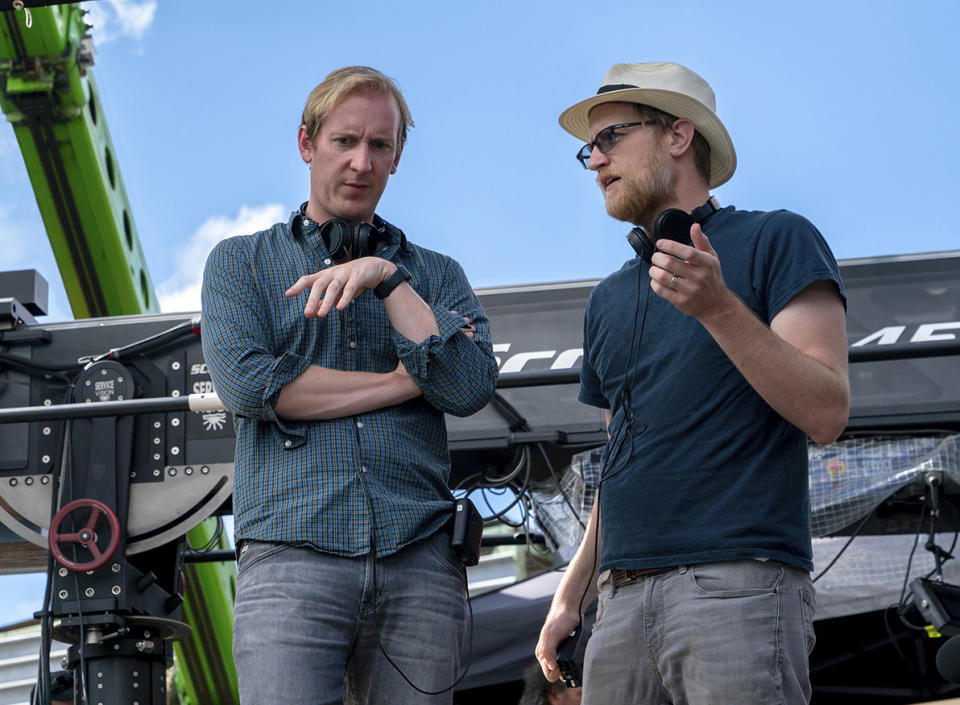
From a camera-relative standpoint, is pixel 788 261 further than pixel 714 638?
Yes

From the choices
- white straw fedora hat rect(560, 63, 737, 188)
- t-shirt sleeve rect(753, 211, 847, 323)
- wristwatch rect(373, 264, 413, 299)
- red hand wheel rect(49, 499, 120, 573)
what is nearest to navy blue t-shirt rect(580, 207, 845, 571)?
t-shirt sleeve rect(753, 211, 847, 323)

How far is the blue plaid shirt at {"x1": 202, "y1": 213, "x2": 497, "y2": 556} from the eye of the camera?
1986 millimetres

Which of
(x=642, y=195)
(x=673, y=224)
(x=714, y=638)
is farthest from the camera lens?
(x=642, y=195)

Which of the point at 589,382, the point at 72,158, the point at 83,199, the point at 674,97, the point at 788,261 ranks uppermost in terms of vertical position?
the point at 72,158

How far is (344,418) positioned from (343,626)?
370 millimetres

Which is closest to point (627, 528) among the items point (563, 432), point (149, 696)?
point (149, 696)

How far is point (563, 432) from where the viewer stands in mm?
3994

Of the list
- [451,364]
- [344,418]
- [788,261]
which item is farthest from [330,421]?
[788,261]

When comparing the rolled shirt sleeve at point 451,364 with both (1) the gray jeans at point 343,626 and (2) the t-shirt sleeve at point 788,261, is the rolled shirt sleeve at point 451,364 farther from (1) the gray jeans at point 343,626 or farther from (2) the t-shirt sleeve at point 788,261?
(2) the t-shirt sleeve at point 788,261

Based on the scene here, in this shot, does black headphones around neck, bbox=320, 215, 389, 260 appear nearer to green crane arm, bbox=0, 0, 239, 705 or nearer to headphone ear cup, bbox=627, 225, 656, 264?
headphone ear cup, bbox=627, 225, 656, 264

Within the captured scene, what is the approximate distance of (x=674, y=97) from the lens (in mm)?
2246

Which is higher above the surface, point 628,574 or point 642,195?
point 642,195

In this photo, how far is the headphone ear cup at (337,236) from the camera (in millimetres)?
2227

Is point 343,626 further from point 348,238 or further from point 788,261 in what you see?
point 788,261
